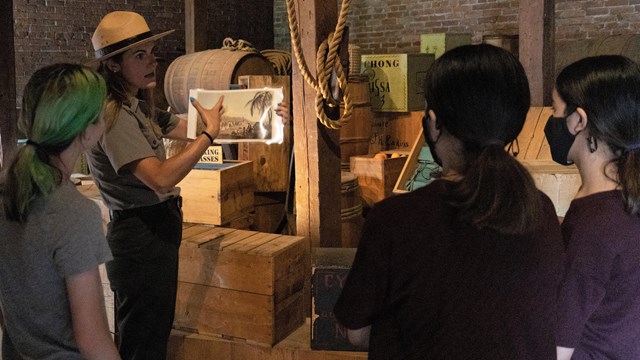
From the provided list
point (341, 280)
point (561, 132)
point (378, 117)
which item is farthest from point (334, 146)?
point (378, 117)

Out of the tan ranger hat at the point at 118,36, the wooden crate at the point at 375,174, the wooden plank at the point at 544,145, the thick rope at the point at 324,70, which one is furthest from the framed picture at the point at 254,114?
the wooden crate at the point at 375,174

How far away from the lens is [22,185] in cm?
165

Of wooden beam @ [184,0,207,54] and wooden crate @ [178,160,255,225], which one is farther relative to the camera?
wooden beam @ [184,0,207,54]

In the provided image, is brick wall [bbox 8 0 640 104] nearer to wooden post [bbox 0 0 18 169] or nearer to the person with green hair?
wooden post [bbox 0 0 18 169]

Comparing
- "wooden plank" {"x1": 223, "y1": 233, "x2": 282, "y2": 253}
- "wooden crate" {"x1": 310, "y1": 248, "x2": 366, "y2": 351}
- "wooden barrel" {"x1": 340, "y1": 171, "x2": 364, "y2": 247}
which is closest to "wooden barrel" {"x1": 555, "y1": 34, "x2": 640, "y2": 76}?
"wooden barrel" {"x1": 340, "y1": 171, "x2": 364, "y2": 247}

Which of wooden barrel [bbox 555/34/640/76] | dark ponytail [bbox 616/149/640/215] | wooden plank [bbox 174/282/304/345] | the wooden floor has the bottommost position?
the wooden floor

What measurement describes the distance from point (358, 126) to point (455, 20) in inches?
138

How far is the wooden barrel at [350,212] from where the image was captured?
476 cm

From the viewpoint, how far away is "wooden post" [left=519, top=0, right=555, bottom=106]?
546cm

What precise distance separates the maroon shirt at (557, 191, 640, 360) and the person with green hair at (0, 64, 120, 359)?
1.07m

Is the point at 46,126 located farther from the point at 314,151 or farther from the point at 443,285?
the point at 314,151

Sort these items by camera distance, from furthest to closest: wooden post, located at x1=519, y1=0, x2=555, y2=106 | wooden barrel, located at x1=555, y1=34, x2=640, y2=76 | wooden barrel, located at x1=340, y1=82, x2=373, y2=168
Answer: wooden barrel, located at x1=555, y1=34, x2=640, y2=76 → wooden barrel, located at x1=340, y1=82, x2=373, y2=168 → wooden post, located at x1=519, y1=0, x2=555, y2=106

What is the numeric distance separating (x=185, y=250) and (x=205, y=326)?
15.1 inches

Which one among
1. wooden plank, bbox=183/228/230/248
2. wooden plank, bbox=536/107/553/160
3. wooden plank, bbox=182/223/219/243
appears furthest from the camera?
wooden plank, bbox=536/107/553/160
